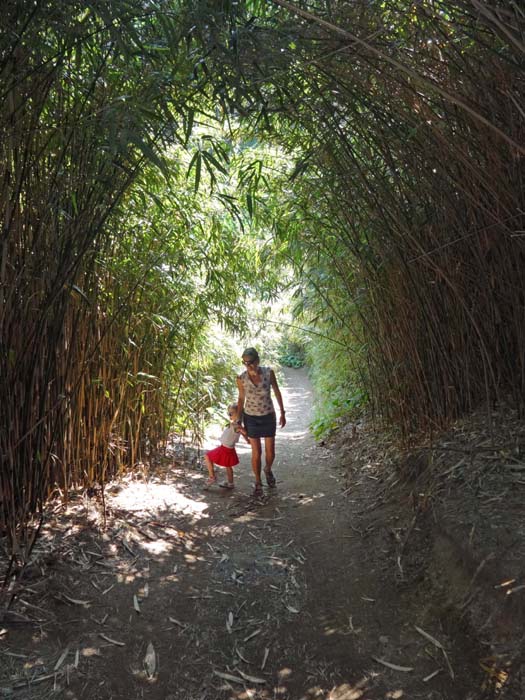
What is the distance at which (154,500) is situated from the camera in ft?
11.1

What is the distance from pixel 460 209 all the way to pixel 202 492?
2.49 meters

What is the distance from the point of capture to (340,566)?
256 centimetres

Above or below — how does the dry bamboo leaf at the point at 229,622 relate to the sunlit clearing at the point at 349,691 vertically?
above

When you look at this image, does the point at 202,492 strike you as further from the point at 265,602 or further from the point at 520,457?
the point at 520,457

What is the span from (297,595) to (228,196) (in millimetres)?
1841

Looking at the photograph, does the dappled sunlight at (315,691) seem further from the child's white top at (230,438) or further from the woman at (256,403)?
the child's white top at (230,438)

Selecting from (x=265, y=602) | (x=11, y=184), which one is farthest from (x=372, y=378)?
(x=11, y=184)

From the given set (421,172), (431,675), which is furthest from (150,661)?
(421,172)

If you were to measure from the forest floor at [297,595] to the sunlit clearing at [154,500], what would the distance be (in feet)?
0.09

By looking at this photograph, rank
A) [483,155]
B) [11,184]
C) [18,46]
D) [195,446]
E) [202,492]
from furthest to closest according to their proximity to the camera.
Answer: [195,446]
[202,492]
[483,155]
[11,184]
[18,46]

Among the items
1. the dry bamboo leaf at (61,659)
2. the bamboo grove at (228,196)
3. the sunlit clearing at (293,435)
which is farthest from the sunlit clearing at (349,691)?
the sunlit clearing at (293,435)

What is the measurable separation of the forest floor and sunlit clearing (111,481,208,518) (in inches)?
1.0

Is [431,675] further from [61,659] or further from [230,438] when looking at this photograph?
[230,438]

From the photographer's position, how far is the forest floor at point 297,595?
5.69 ft
